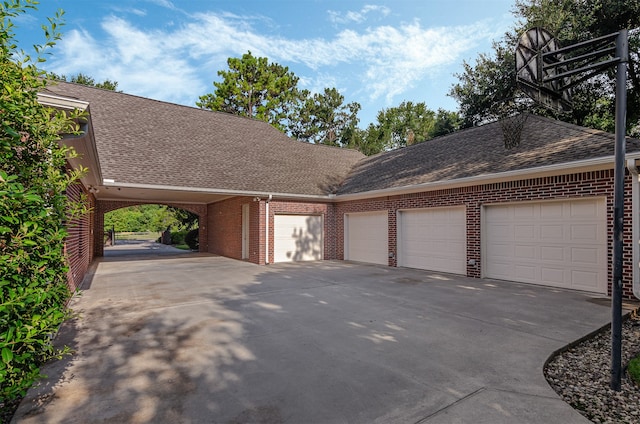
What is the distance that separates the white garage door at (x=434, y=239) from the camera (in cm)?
965

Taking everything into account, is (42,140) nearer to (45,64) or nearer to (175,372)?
(45,64)

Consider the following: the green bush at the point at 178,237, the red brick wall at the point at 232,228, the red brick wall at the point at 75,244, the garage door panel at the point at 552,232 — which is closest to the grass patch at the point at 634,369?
the garage door panel at the point at 552,232

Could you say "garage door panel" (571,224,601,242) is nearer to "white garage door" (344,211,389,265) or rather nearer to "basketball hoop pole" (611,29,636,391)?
"basketball hoop pole" (611,29,636,391)

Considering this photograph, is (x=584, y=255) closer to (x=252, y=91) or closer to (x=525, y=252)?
(x=525, y=252)

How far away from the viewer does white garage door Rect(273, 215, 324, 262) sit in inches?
517

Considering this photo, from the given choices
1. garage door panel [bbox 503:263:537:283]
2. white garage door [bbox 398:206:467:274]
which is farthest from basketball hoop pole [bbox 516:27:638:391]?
white garage door [bbox 398:206:467:274]

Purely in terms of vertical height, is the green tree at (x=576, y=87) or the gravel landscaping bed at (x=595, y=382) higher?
the green tree at (x=576, y=87)

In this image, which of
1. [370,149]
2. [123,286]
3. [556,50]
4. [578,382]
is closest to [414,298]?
[578,382]

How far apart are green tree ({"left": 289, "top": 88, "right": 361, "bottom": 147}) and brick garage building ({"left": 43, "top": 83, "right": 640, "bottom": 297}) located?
15370 mm

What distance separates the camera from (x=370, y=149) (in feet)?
114

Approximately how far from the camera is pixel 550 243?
7695 millimetres

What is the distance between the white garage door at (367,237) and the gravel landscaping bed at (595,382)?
7.90 m

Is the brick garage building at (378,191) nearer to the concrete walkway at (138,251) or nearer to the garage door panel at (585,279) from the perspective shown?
the garage door panel at (585,279)

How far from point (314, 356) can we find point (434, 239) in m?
7.71
